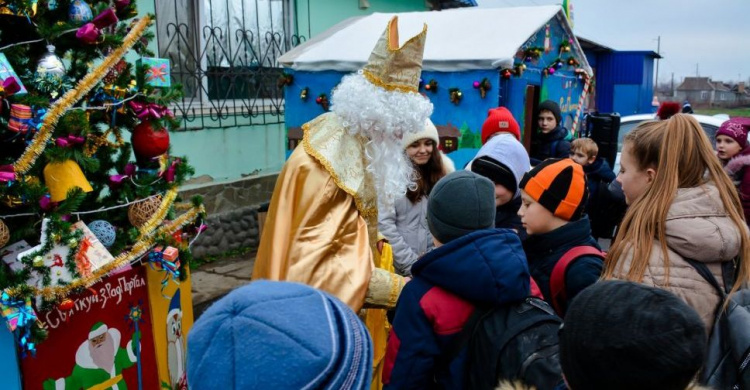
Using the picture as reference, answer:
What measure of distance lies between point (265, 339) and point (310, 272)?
1.43 metres

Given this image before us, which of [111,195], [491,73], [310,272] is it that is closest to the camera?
[310,272]

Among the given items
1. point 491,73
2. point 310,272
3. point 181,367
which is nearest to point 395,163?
point 310,272

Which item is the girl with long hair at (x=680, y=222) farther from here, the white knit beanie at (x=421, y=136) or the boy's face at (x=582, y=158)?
the boy's face at (x=582, y=158)

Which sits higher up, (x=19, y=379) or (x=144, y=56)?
(x=144, y=56)

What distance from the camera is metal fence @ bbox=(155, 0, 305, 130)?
21.0 feet

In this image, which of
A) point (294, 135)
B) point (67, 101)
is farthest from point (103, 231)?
point (294, 135)

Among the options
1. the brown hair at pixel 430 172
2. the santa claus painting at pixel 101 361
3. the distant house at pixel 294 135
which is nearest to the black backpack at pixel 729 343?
the brown hair at pixel 430 172

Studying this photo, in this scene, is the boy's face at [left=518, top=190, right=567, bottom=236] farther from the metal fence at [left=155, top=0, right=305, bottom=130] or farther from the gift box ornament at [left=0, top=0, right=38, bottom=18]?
the metal fence at [left=155, top=0, right=305, bottom=130]

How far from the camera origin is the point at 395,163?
299cm

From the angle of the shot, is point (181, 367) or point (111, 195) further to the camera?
point (181, 367)

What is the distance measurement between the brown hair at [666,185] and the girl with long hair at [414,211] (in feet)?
4.96

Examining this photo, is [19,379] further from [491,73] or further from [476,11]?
[476,11]

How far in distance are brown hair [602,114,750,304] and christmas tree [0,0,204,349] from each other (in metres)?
1.90

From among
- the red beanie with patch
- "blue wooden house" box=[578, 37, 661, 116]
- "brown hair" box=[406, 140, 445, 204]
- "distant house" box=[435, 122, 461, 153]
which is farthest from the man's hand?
"blue wooden house" box=[578, 37, 661, 116]
